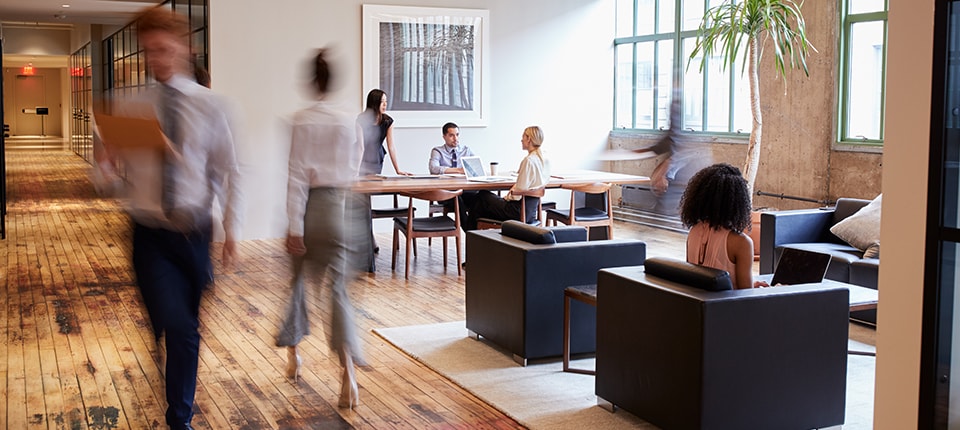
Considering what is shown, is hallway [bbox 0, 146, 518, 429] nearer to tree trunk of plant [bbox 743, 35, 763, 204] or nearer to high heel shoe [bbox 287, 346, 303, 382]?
high heel shoe [bbox 287, 346, 303, 382]

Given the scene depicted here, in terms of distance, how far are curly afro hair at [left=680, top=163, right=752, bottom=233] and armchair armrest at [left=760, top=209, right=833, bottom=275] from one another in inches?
117

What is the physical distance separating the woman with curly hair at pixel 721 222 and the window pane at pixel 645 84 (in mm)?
7921

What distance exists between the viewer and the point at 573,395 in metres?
4.69

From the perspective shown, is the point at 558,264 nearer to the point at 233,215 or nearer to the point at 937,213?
the point at 233,215

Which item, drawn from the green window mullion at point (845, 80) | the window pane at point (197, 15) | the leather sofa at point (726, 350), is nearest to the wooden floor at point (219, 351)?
the leather sofa at point (726, 350)

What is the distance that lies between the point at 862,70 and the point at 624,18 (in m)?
3.83

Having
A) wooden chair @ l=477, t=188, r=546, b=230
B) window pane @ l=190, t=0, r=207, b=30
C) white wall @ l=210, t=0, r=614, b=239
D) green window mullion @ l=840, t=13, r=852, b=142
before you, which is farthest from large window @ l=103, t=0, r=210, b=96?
green window mullion @ l=840, t=13, r=852, b=142

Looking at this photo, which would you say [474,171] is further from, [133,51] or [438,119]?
[133,51]

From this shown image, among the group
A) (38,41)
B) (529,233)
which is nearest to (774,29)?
(529,233)

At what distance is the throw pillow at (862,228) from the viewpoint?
6.59 metres

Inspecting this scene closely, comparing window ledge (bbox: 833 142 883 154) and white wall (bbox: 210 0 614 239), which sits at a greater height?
white wall (bbox: 210 0 614 239)

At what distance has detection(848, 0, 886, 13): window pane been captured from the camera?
8.80 meters

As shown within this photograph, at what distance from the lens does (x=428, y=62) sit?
436 inches

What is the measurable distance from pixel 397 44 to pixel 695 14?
3.35 metres
